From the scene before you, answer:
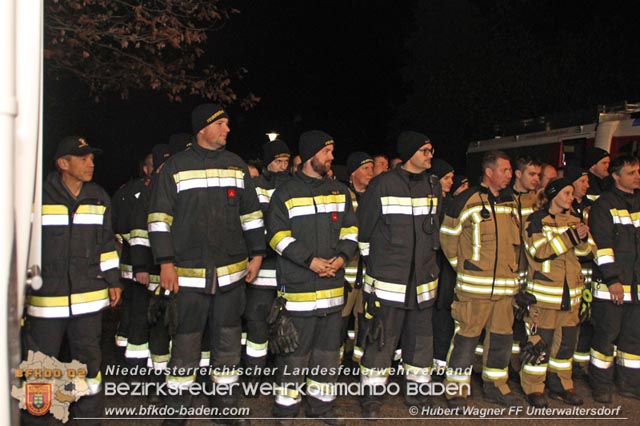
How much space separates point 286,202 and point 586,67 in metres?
24.0

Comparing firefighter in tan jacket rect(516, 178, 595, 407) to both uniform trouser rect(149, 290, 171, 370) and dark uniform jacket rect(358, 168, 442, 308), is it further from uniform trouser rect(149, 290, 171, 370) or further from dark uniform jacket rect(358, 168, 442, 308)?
uniform trouser rect(149, 290, 171, 370)

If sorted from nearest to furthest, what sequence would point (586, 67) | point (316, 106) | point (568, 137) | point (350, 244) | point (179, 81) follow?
point (350, 244), point (179, 81), point (568, 137), point (586, 67), point (316, 106)

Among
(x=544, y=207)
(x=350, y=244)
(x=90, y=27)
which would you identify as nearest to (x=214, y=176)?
(x=350, y=244)

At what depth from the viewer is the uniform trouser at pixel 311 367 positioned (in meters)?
5.08

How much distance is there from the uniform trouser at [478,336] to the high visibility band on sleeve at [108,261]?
2.98m

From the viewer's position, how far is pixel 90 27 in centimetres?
764

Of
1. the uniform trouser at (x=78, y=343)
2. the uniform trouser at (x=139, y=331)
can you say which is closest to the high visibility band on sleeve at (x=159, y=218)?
the uniform trouser at (x=78, y=343)

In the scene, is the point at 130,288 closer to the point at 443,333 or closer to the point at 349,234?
the point at 349,234

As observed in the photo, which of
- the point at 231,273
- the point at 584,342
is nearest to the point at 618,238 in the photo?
the point at 584,342

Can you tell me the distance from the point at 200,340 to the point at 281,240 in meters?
1.00

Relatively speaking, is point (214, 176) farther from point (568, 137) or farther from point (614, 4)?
point (614, 4)

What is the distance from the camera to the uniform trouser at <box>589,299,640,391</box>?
6.01 metres

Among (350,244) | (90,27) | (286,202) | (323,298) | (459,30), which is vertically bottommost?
(323,298)

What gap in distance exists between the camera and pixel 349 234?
17.4 ft
